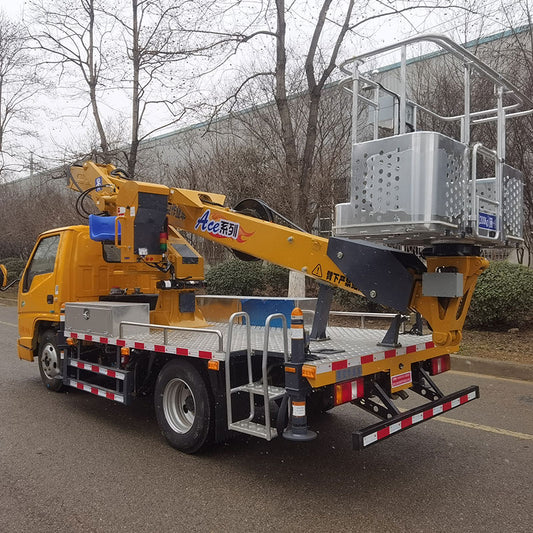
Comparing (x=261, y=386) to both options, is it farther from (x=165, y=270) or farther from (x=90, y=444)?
(x=165, y=270)

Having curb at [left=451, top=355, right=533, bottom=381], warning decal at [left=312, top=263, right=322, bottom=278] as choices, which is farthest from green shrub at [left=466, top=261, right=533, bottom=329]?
warning decal at [left=312, top=263, right=322, bottom=278]

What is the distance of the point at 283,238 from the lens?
4789 mm

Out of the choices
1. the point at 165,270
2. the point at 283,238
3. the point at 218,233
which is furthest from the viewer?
the point at 165,270

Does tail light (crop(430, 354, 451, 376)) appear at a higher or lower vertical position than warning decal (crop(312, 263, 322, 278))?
lower

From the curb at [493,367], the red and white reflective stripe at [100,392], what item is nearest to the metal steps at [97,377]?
the red and white reflective stripe at [100,392]

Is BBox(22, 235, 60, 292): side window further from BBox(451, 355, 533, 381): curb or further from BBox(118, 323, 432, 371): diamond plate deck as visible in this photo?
BBox(451, 355, 533, 381): curb

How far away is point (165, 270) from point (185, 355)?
1977 millimetres

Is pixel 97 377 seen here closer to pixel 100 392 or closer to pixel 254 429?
pixel 100 392

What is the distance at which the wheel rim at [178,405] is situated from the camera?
4.72 m

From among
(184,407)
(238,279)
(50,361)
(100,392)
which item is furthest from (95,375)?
(238,279)

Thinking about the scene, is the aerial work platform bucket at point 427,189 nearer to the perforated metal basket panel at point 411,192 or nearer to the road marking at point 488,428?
the perforated metal basket panel at point 411,192

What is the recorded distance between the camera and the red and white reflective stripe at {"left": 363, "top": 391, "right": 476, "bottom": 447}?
3.59m

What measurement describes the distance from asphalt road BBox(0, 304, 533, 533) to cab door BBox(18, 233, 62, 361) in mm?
1365

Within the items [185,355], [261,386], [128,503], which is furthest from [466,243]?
[128,503]
